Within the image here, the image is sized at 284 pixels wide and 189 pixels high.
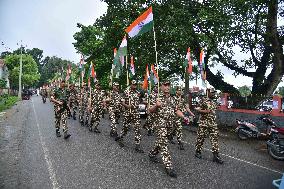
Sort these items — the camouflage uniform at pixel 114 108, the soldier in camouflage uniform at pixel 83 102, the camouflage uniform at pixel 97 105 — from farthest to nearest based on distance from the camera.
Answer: the soldier in camouflage uniform at pixel 83 102, the camouflage uniform at pixel 97 105, the camouflage uniform at pixel 114 108

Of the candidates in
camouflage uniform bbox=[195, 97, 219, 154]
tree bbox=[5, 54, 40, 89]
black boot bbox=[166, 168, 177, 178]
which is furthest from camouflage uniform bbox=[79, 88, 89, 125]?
tree bbox=[5, 54, 40, 89]

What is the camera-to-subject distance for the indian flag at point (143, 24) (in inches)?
378

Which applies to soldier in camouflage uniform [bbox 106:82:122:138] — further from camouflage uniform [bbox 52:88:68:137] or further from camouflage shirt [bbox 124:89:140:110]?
camouflage uniform [bbox 52:88:68:137]

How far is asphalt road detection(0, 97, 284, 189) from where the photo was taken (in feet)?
23.5

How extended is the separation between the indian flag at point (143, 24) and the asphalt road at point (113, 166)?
3671 mm

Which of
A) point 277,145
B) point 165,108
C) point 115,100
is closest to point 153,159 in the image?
point 165,108

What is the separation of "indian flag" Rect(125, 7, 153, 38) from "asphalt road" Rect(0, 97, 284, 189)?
367 cm

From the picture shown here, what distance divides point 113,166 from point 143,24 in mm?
4202

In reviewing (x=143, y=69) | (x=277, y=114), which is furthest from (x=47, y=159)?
(x=143, y=69)

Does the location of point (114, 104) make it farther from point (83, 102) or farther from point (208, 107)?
point (83, 102)

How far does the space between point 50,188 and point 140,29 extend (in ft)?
17.5

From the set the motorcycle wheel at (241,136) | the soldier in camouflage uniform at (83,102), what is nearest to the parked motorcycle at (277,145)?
the motorcycle wheel at (241,136)

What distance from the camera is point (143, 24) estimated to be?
9.83 meters

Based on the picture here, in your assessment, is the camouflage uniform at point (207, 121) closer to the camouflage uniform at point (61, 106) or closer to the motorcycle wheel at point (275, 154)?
the motorcycle wheel at point (275, 154)
